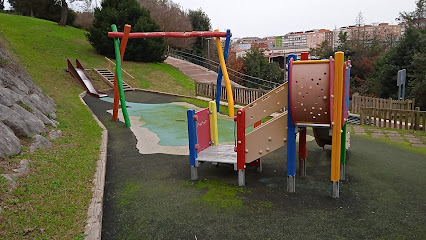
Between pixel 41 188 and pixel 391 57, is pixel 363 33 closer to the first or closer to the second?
pixel 391 57

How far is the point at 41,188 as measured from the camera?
5.01m

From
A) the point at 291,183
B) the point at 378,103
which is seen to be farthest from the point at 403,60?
the point at 291,183

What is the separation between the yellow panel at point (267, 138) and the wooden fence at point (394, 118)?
7.44 metres

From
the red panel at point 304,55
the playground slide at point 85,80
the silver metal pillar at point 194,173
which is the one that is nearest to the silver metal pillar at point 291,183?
the silver metal pillar at point 194,173

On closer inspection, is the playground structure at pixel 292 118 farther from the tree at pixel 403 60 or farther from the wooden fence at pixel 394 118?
the tree at pixel 403 60

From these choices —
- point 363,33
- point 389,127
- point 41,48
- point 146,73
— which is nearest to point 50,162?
point 389,127

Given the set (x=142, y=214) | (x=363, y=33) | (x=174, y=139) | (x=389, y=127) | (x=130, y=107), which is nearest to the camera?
(x=142, y=214)

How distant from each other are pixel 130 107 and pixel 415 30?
75.1 feet

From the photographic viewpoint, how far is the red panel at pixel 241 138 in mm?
5645

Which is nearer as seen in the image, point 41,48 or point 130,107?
point 130,107

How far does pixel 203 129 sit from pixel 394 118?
807cm

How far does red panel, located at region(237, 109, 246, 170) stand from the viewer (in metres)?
5.64

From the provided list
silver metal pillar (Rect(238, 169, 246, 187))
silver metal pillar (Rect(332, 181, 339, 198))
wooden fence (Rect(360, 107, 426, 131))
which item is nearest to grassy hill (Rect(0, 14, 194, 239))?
silver metal pillar (Rect(238, 169, 246, 187))

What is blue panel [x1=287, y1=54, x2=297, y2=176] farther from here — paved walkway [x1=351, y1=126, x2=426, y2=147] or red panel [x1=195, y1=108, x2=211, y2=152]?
paved walkway [x1=351, y1=126, x2=426, y2=147]
